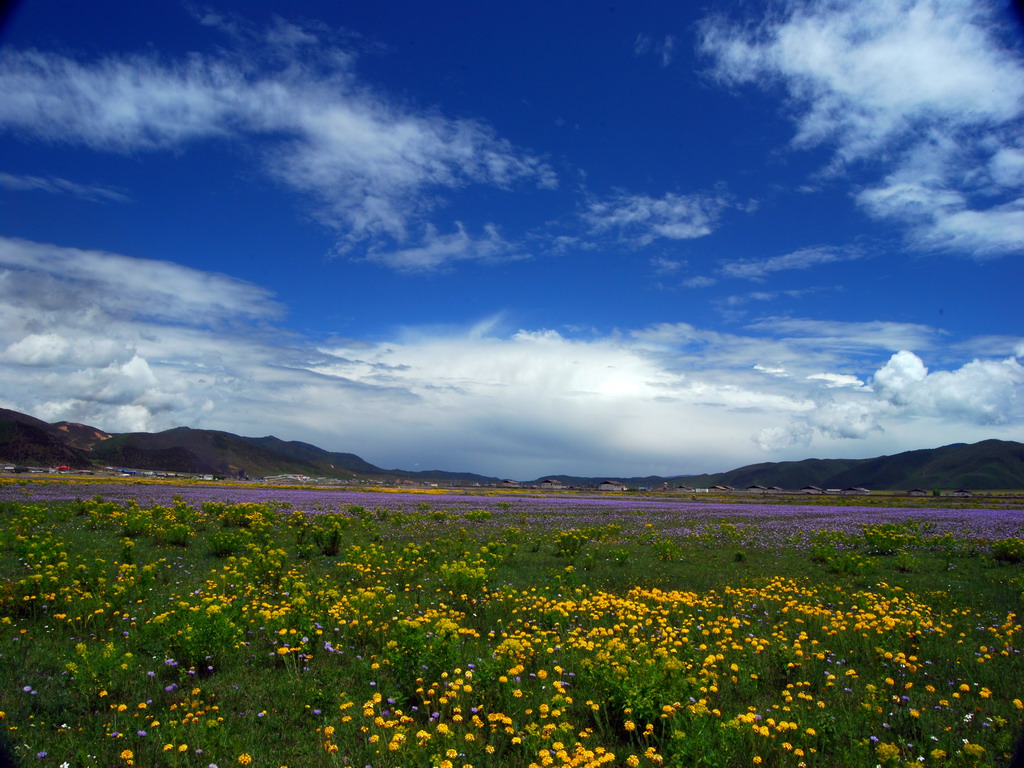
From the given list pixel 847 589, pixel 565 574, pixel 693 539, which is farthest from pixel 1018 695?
pixel 693 539

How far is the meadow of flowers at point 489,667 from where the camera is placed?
4785 millimetres

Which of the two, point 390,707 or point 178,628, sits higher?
point 178,628

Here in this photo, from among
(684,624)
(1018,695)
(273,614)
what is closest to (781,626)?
(684,624)

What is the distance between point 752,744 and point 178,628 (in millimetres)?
6581

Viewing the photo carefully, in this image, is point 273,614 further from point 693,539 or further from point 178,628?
point 693,539

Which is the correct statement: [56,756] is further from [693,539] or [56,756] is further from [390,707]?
[693,539]

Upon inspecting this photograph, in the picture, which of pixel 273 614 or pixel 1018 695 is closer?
pixel 1018 695

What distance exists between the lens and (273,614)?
7.76m

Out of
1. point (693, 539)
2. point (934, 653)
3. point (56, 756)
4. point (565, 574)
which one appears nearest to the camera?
point (56, 756)

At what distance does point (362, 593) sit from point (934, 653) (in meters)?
8.28

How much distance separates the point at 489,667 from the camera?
5.76 metres

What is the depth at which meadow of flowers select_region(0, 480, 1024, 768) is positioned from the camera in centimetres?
479

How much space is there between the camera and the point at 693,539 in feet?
65.6

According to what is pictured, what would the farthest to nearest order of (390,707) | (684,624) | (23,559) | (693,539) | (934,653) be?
(693,539)
(23,559)
(684,624)
(934,653)
(390,707)
